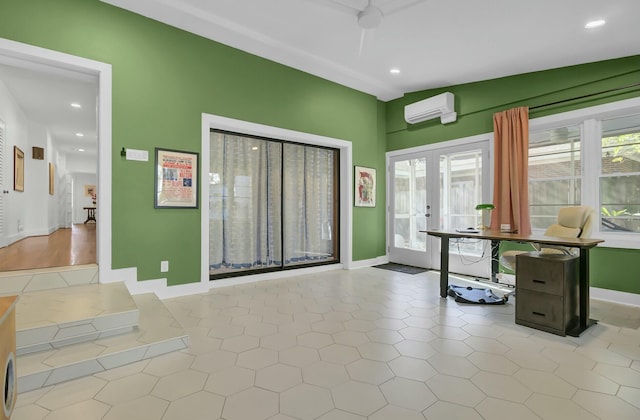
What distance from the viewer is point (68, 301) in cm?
254

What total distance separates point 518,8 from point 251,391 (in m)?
3.91

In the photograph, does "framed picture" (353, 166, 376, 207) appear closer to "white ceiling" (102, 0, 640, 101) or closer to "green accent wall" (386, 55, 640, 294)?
"green accent wall" (386, 55, 640, 294)

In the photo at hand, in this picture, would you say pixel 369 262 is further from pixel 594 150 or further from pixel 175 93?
pixel 175 93

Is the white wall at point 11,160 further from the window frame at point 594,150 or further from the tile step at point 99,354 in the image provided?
the window frame at point 594,150

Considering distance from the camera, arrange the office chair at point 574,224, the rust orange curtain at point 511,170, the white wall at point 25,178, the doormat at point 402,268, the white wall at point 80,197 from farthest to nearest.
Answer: the white wall at point 80,197
the doormat at point 402,268
the white wall at point 25,178
the rust orange curtain at point 511,170
the office chair at point 574,224

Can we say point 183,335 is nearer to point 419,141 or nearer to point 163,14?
point 163,14

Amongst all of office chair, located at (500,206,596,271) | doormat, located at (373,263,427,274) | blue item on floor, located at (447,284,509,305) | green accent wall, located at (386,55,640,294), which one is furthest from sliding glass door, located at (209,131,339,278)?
office chair, located at (500,206,596,271)

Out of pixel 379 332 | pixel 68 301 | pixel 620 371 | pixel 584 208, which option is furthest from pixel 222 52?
pixel 620 371

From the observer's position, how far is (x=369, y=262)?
18.3ft

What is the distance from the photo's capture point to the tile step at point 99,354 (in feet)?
5.82

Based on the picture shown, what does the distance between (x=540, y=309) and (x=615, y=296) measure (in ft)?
5.48

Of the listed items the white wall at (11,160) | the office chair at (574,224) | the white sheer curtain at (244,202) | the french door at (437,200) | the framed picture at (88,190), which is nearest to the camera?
the office chair at (574,224)

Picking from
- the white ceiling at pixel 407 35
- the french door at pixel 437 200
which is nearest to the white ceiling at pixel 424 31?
the white ceiling at pixel 407 35

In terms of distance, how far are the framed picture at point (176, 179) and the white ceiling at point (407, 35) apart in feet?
3.62
